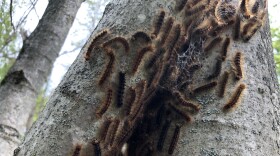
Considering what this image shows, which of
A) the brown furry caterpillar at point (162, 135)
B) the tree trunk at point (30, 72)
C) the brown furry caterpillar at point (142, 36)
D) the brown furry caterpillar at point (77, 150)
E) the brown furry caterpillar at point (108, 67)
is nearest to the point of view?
the brown furry caterpillar at point (77, 150)

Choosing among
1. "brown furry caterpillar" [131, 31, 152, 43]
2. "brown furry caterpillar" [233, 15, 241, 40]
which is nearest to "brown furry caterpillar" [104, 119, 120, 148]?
"brown furry caterpillar" [131, 31, 152, 43]

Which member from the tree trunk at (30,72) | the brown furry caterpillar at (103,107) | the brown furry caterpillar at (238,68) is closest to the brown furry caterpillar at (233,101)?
the brown furry caterpillar at (238,68)

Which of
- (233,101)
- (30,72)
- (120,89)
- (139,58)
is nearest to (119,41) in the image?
(139,58)

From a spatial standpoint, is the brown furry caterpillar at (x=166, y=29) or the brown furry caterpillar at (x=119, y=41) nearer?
the brown furry caterpillar at (x=119, y=41)

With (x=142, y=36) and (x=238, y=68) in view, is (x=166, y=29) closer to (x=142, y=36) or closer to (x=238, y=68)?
(x=142, y=36)

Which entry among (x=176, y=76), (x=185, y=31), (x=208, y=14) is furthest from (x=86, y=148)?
(x=208, y=14)

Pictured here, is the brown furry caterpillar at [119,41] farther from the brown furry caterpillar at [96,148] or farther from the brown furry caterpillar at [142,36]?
the brown furry caterpillar at [96,148]
